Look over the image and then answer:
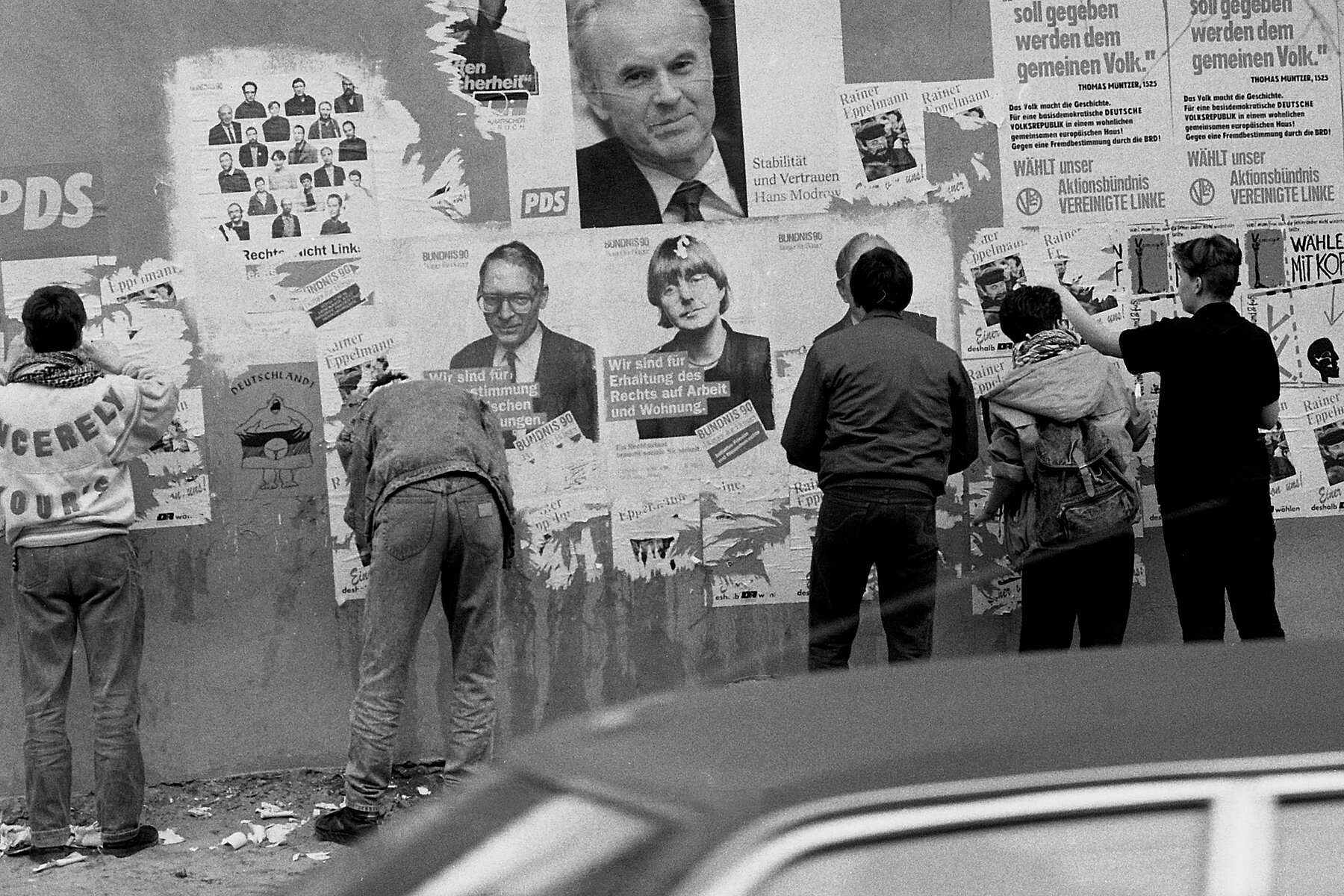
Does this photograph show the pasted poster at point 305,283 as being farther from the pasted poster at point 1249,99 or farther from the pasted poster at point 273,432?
the pasted poster at point 1249,99

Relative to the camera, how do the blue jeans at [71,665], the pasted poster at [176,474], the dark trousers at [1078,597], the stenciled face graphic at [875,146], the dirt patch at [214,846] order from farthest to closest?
1. the stenciled face graphic at [875,146]
2. the pasted poster at [176,474]
3. the dark trousers at [1078,597]
4. the blue jeans at [71,665]
5. the dirt patch at [214,846]

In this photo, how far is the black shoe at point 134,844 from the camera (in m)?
5.43

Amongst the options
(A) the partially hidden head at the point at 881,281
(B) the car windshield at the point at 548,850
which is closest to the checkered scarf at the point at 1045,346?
(A) the partially hidden head at the point at 881,281

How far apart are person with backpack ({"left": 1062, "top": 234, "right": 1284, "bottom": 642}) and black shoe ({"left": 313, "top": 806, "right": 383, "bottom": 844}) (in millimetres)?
3036

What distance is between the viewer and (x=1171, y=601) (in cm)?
625

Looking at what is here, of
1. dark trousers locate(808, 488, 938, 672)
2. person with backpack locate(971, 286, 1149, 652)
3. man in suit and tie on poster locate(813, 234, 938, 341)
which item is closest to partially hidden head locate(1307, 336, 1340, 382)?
person with backpack locate(971, 286, 1149, 652)

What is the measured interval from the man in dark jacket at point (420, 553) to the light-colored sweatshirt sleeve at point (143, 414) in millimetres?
644

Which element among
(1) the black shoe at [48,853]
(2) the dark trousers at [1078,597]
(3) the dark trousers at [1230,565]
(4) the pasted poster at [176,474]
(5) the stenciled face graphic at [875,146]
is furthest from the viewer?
(5) the stenciled face graphic at [875,146]

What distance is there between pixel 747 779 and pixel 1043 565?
4.20m

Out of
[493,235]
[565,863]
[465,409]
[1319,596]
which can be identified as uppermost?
[493,235]

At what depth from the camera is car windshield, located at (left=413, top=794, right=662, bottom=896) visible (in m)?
1.74

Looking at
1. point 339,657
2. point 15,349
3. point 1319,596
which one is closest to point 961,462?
point 1319,596

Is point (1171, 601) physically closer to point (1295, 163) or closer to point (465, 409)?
point (1295, 163)

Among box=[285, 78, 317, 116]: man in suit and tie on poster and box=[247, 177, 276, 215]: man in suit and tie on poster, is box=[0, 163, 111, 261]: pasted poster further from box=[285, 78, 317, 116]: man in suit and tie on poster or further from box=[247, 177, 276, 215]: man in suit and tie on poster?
box=[285, 78, 317, 116]: man in suit and tie on poster
